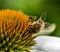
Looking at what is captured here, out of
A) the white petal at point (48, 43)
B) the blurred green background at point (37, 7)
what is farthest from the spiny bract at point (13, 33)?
the blurred green background at point (37, 7)

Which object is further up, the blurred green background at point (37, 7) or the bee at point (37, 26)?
the blurred green background at point (37, 7)

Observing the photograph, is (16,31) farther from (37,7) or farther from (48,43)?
(37,7)

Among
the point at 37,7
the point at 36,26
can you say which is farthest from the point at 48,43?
the point at 37,7

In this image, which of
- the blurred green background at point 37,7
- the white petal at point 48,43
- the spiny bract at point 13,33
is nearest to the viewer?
the spiny bract at point 13,33

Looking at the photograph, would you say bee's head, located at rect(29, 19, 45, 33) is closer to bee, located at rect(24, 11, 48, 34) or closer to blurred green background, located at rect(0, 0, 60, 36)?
bee, located at rect(24, 11, 48, 34)

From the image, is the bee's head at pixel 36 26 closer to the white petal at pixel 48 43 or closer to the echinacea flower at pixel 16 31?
the echinacea flower at pixel 16 31

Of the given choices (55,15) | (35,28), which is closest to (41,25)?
(35,28)

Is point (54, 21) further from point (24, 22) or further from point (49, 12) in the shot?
point (24, 22)
